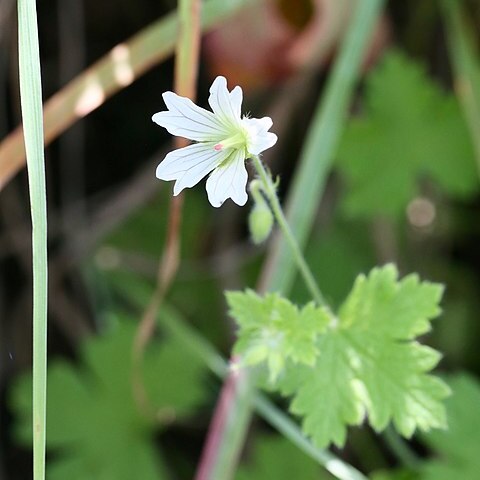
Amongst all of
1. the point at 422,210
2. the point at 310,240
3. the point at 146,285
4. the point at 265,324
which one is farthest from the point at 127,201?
the point at 265,324

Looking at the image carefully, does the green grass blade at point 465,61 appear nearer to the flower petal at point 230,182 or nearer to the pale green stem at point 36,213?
the flower petal at point 230,182

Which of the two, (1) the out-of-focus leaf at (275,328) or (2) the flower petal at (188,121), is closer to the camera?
(2) the flower petal at (188,121)

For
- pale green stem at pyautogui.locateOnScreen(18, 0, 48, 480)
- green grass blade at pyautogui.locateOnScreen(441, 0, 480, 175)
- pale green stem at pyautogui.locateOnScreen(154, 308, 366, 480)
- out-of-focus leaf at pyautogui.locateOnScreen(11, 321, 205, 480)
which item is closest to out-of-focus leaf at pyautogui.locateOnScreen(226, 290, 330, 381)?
pale green stem at pyautogui.locateOnScreen(154, 308, 366, 480)

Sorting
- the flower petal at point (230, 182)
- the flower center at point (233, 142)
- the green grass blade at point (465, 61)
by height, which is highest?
the green grass blade at point (465, 61)

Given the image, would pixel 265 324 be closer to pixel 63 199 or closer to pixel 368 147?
pixel 368 147

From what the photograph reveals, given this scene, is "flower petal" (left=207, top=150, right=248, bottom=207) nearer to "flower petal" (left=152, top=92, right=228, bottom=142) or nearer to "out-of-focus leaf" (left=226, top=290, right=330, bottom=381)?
"flower petal" (left=152, top=92, right=228, bottom=142)

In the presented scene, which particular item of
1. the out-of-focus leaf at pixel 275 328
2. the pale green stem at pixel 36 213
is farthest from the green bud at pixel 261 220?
the pale green stem at pixel 36 213

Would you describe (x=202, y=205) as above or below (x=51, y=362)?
above

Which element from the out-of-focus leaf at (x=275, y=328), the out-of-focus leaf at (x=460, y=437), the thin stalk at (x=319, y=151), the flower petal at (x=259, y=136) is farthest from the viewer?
the thin stalk at (x=319, y=151)
